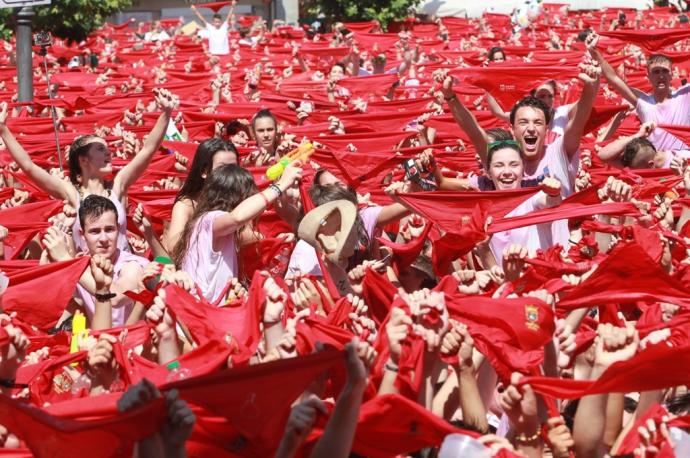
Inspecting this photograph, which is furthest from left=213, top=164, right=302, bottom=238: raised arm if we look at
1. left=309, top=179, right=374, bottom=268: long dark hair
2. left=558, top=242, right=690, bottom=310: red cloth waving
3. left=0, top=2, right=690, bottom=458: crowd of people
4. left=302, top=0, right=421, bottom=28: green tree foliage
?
left=302, top=0, right=421, bottom=28: green tree foliage

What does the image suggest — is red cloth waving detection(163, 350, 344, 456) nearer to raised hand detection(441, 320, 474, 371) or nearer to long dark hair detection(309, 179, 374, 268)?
raised hand detection(441, 320, 474, 371)

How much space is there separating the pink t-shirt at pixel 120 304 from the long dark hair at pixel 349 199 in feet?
3.22

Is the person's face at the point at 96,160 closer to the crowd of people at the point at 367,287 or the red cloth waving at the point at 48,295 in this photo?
the crowd of people at the point at 367,287

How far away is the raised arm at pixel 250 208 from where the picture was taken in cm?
612

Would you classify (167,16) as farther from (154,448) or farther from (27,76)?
→ (154,448)

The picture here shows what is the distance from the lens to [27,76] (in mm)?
12117

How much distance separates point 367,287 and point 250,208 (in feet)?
2.27

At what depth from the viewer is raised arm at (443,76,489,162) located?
737 cm

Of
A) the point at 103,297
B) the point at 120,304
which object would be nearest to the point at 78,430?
the point at 103,297

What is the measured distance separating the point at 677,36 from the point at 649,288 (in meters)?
7.03

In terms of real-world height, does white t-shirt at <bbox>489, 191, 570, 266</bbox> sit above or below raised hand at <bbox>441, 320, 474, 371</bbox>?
below

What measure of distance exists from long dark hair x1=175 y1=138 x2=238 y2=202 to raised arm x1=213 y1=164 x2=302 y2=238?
59cm

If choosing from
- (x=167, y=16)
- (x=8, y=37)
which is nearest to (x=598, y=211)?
(x=8, y=37)

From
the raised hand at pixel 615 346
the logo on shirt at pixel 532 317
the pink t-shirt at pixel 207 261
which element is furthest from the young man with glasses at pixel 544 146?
the raised hand at pixel 615 346
